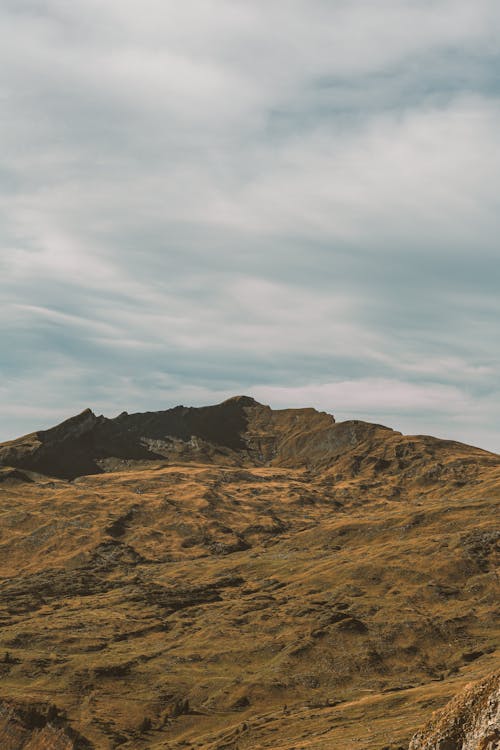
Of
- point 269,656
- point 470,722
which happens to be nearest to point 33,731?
point 269,656

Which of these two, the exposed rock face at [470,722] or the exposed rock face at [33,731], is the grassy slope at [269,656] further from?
the exposed rock face at [470,722]

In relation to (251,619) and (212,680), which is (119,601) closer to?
(251,619)

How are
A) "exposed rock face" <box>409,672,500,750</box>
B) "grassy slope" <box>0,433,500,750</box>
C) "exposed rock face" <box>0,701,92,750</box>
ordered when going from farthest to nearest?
1. "grassy slope" <box>0,433,500,750</box>
2. "exposed rock face" <box>0,701,92,750</box>
3. "exposed rock face" <box>409,672,500,750</box>

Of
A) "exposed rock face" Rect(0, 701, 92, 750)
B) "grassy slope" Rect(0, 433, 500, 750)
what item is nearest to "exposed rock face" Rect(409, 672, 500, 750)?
"grassy slope" Rect(0, 433, 500, 750)

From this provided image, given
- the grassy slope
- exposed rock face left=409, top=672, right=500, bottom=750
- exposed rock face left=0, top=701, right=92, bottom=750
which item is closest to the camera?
exposed rock face left=409, top=672, right=500, bottom=750

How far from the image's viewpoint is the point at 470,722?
2412cm

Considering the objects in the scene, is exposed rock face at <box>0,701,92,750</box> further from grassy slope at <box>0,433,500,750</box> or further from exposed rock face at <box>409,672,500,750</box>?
exposed rock face at <box>409,672,500,750</box>

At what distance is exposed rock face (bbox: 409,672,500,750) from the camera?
2300 cm

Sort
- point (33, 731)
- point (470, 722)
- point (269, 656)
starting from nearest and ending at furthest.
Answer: point (470, 722) < point (33, 731) < point (269, 656)

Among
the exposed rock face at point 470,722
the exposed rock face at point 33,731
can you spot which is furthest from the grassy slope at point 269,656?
the exposed rock face at point 470,722

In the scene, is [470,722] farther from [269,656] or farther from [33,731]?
[269,656]

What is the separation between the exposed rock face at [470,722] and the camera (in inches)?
906

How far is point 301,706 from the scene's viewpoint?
407 feet

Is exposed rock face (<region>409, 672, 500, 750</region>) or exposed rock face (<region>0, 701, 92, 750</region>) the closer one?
exposed rock face (<region>409, 672, 500, 750</region>)
